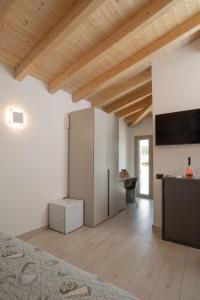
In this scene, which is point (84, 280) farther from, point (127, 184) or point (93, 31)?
point (127, 184)

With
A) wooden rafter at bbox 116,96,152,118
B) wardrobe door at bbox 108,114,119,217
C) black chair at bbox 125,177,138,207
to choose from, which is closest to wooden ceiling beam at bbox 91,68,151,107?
wardrobe door at bbox 108,114,119,217

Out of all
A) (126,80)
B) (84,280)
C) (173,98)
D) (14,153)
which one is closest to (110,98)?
(126,80)

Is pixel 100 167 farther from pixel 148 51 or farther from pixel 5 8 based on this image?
pixel 5 8

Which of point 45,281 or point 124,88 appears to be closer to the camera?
point 45,281

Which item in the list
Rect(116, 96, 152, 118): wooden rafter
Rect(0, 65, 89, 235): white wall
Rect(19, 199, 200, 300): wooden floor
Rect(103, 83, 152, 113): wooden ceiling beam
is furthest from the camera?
Rect(116, 96, 152, 118): wooden rafter

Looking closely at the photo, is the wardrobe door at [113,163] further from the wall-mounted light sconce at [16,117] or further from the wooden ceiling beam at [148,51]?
the wall-mounted light sconce at [16,117]

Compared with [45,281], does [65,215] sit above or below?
below

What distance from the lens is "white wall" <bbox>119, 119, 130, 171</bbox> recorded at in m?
5.91

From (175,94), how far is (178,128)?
0.61m

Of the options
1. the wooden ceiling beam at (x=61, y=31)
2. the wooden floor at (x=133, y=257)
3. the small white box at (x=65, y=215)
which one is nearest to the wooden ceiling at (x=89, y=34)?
the wooden ceiling beam at (x=61, y=31)

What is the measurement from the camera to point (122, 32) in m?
2.38

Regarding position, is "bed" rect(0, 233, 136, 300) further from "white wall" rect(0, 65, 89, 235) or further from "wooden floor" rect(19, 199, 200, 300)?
"white wall" rect(0, 65, 89, 235)

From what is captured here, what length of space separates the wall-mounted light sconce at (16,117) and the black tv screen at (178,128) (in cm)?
233

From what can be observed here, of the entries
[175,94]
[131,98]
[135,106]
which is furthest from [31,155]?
[135,106]
